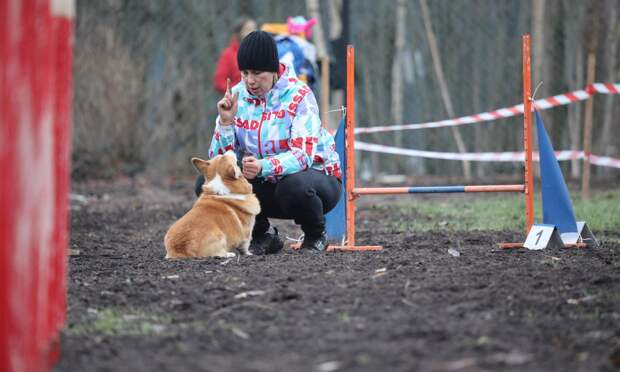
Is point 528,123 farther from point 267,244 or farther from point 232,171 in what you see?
point 232,171

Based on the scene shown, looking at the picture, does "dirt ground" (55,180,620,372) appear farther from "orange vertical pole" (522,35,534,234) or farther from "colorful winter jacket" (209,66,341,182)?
"colorful winter jacket" (209,66,341,182)

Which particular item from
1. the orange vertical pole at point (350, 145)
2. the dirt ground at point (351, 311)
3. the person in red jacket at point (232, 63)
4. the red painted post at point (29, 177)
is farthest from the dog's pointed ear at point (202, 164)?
the person in red jacket at point (232, 63)

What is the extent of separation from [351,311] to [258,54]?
7.69 feet

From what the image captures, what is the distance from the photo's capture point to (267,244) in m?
6.37

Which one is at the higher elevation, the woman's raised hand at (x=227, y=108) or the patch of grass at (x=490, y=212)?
the woman's raised hand at (x=227, y=108)

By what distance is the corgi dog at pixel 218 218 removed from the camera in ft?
18.2

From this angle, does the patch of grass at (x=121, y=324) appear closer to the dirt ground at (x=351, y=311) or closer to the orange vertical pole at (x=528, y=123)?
the dirt ground at (x=351, y=311)

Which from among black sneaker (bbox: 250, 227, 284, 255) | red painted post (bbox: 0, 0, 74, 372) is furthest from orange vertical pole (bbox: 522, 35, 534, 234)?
red painted post (bbox: 0, 0, 74, 372)

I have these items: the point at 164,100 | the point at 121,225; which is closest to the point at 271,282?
the point at 121,225

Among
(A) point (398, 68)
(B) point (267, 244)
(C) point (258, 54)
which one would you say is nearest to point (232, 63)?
(A) point (398, 68)

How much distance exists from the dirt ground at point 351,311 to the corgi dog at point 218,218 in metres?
0.16

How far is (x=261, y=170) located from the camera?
19.0ft

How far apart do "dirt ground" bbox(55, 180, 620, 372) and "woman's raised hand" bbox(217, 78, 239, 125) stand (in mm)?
944

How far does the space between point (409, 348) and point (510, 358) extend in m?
0.35
